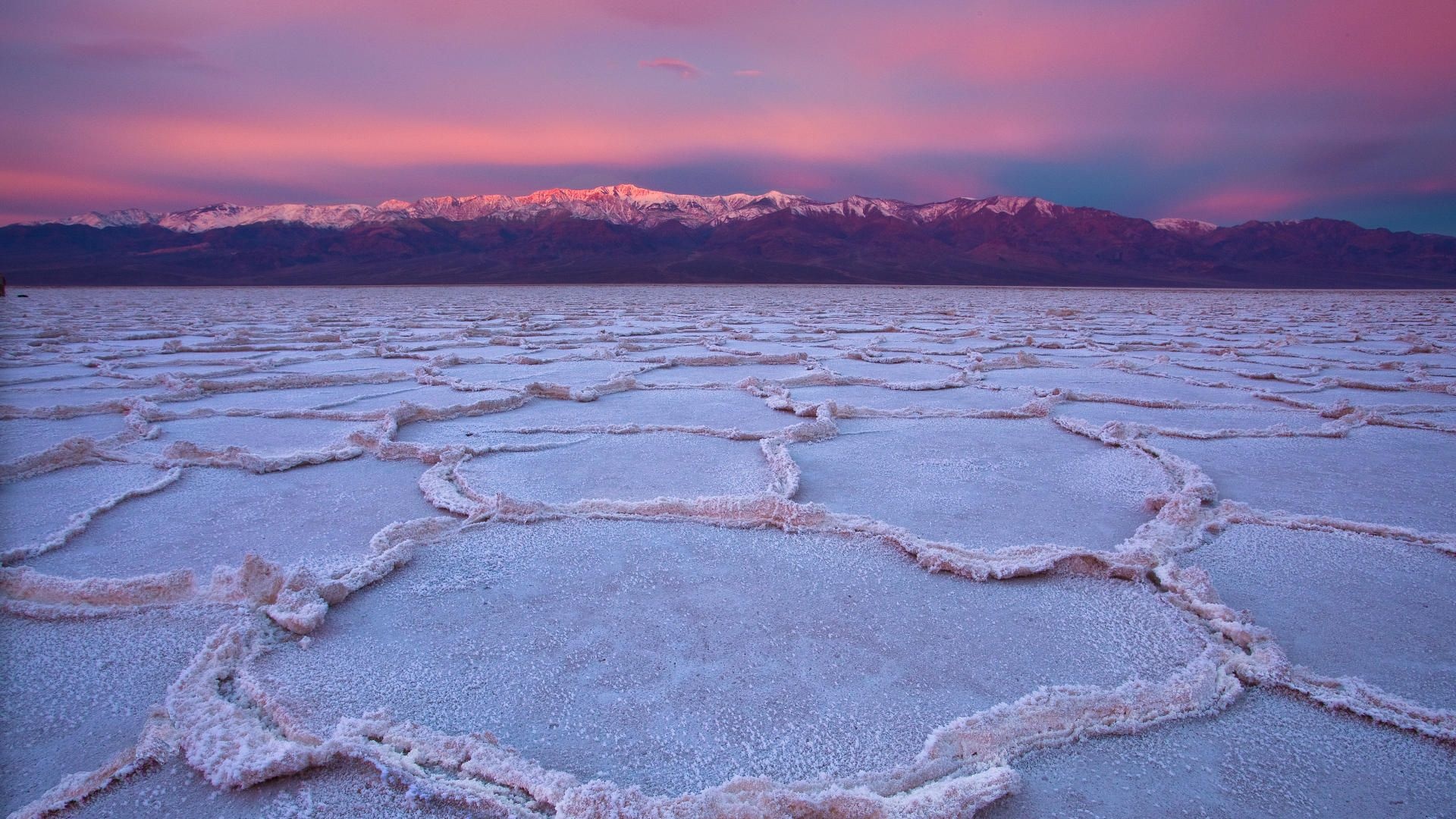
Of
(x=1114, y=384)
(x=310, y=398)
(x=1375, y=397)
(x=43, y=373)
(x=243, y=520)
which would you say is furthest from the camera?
(x=43, y=373)

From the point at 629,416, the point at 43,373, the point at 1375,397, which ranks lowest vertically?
the point at 43,373

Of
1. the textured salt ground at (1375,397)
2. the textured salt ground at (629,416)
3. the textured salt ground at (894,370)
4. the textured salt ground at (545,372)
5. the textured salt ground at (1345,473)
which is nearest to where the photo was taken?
the textured salt ground at (1345,473)

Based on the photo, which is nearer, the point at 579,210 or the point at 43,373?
the point at 43,373

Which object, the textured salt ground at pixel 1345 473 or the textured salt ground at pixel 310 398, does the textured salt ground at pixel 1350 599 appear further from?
the textured salt ground at pixel 310 398

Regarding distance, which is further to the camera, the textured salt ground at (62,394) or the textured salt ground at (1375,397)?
the textured salt ground at (1375,397)

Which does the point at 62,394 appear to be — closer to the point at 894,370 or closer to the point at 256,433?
the point at 256,433

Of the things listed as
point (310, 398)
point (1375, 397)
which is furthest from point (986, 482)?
point (310, 398)

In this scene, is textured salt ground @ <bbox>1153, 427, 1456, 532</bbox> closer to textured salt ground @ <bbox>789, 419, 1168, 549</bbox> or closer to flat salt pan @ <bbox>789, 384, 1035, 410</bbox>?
textured salt ground @ <bbox>789, 419, 1168, 549</bbox>

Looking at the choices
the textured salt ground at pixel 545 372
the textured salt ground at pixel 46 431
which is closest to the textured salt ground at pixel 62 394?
the textured salt ground at pixel 46 431
